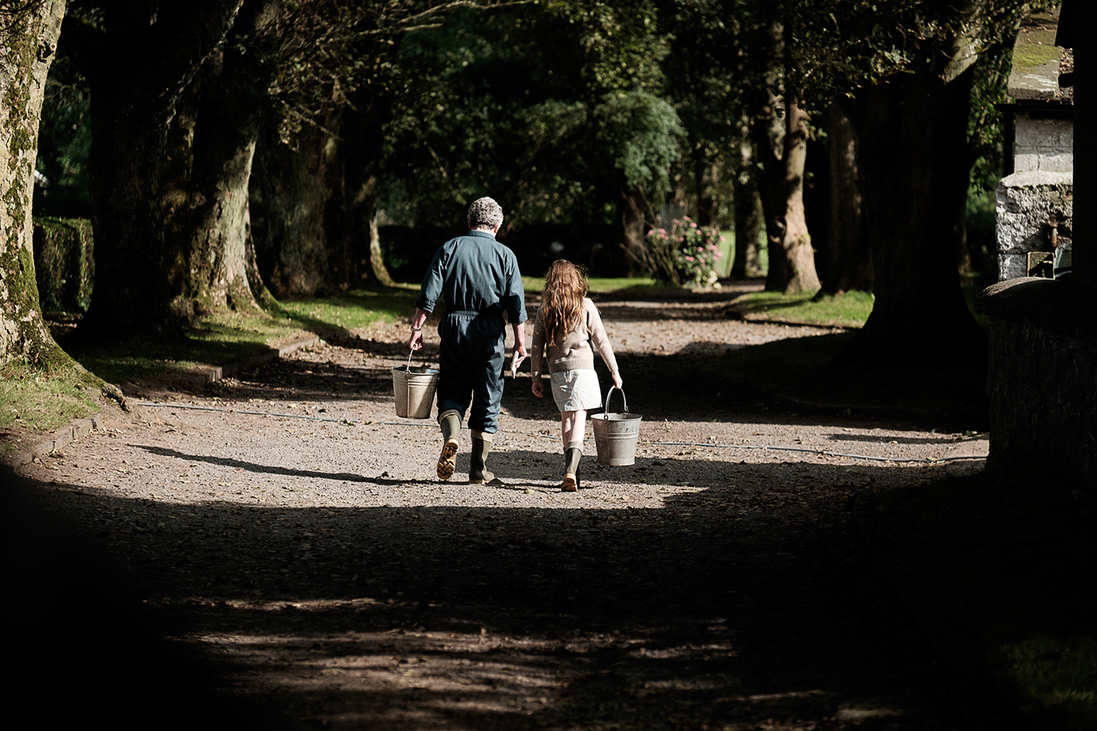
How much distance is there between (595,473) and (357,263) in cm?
2387

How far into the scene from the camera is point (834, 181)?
2603 cm

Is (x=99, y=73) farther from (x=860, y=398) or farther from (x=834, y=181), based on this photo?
(x=834, y=181)

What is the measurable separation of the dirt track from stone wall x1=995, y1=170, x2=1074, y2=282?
263 centimetres

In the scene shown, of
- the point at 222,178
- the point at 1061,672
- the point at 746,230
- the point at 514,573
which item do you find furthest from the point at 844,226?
the point at 1061,672

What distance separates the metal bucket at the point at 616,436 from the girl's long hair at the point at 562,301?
0.58m

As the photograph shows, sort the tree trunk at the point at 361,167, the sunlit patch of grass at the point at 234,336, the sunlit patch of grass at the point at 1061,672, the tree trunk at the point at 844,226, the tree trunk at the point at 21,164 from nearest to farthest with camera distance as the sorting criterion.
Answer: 1. the sunlit patch of grass at the point at 1061,672
2. the tree trunk at the point at 21,164
3. the sunlit patch of grass at the point at 234,336
4. the tree trunk at the point at 844,226
5. the tree trunk at the point at 361,167

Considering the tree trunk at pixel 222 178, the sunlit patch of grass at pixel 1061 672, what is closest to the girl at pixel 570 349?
the sunlit patch of grass at pixel 1061 672

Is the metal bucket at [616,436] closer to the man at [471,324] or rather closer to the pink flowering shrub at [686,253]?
the man at [471,324]

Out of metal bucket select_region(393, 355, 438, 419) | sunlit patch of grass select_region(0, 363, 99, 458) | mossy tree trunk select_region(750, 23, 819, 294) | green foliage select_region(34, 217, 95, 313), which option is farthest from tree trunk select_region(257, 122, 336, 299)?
metal bucket select_region(393, 355, 438, 419)

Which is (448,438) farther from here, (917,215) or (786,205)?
(786,205)

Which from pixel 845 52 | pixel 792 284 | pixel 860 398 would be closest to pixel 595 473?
pixel 860 398

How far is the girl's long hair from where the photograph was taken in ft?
27.8

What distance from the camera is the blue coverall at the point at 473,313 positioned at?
28.3ft

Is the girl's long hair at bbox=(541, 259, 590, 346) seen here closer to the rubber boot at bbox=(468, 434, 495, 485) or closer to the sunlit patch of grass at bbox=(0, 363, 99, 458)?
the rubber boot at bbox=(468, 434, 495, 485)
